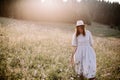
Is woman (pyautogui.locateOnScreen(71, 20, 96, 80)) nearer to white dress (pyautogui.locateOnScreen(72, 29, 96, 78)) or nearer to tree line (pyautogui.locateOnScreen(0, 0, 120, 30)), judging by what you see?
white dress (pyautogui.locateOnScreen(72, 29, 96, 78))

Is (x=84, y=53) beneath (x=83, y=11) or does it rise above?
beneath

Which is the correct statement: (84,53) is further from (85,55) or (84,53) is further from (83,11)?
(83,11)

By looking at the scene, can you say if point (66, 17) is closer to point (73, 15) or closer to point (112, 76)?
point (73, 15)

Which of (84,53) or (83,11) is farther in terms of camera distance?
(83,11)

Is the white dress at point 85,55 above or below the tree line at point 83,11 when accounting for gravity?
below

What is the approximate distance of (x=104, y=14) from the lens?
82.5m

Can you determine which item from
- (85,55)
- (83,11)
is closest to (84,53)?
(85,55)

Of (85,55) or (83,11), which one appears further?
(83,11)

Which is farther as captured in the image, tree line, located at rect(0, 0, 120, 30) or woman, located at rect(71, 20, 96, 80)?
tree line, located at rect(0, 0, 120, 30)

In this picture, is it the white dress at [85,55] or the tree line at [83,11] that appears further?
the tree line at [83,11]

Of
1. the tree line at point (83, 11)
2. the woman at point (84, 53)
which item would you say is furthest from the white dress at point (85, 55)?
the tree line at point (83, 11)

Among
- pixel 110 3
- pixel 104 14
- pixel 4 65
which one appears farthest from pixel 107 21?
pixel 4 65

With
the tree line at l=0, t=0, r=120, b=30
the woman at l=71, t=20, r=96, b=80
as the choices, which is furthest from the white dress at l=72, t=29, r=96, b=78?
the tree line at l=0, t=0, r=120, b=30

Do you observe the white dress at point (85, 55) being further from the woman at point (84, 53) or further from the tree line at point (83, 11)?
the tree line at point (83, 11)
